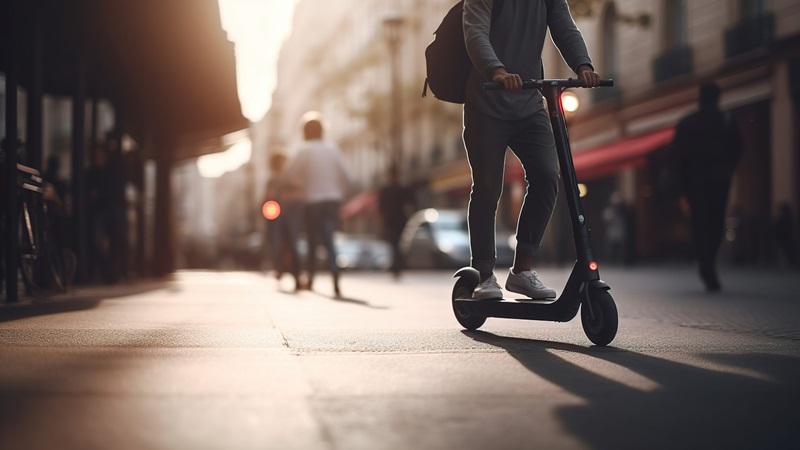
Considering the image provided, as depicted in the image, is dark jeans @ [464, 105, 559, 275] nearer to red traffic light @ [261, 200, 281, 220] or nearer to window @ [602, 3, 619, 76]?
red traffic light @ [261, 200, 281, 220]

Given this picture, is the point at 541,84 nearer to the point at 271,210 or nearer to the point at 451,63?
the point at 451,63

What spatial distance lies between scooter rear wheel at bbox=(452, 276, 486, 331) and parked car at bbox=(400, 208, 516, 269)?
17.7m

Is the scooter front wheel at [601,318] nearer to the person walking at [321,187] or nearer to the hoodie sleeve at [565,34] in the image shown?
the hoodie sleeve at [565,34]

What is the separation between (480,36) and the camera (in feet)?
18.6

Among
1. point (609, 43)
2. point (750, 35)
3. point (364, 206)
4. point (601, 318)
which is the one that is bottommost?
point (601, 318)

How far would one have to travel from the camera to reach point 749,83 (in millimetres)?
23484

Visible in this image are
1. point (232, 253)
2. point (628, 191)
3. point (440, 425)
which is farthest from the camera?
point (232, 253)

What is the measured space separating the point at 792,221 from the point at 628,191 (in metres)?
7.46

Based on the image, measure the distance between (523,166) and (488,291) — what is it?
25.7 inches

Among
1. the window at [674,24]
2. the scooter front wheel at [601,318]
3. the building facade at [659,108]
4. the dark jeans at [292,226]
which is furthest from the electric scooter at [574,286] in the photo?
the window at [674,24]

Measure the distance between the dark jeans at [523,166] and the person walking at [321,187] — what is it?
232 inches

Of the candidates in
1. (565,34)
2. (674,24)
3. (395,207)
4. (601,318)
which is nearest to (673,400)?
(601,318)

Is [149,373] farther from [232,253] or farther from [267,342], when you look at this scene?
[232,253]

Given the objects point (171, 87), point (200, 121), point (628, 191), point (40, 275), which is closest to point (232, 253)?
point (628, 191)
